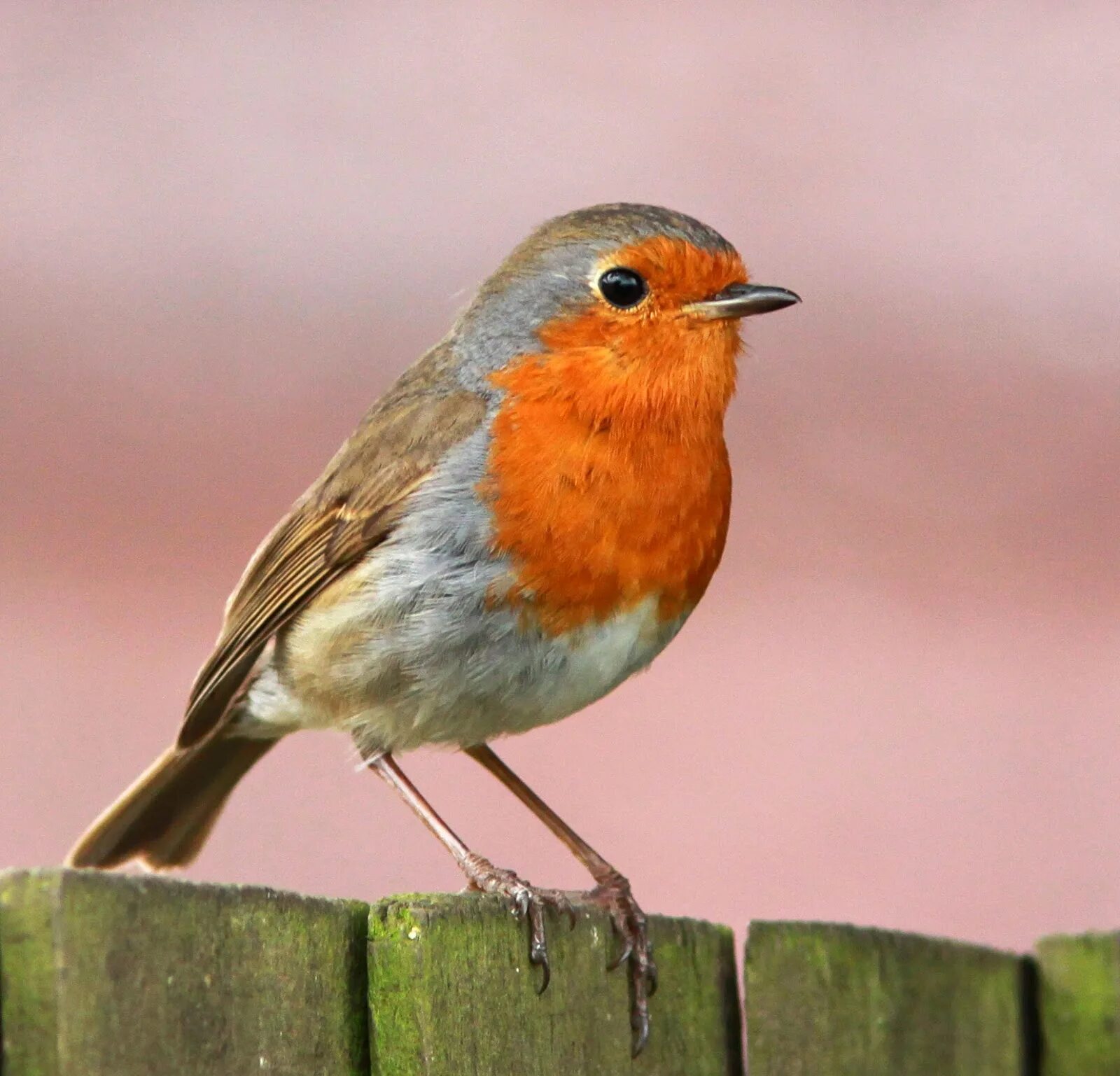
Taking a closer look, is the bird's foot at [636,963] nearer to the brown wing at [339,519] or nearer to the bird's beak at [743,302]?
the brown wing at [339,519]

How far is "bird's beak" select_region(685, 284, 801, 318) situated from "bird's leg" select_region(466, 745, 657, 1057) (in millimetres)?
951

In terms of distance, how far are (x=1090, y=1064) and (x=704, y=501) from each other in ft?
3.66

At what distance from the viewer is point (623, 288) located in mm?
3383

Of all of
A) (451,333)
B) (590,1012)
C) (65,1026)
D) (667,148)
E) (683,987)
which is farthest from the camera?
(667,148)

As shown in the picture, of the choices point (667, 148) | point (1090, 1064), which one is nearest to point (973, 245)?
point (667, 148)

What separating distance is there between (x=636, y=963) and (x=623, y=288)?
4.89 ft

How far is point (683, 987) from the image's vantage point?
2.30m

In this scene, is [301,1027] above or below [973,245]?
below

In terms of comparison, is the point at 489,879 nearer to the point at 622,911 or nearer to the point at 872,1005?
the point at 622,911

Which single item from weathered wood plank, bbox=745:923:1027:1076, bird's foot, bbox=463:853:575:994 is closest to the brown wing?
bird's foot, bbox=463:853:575:994

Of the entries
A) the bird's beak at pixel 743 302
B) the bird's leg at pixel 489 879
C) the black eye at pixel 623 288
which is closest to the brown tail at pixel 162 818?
the bird's leg at pixel 489 879

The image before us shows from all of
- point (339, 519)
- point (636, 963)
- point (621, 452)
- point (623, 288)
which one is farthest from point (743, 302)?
point (636, 963)

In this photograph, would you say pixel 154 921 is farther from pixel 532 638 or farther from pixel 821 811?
pixel 821 811

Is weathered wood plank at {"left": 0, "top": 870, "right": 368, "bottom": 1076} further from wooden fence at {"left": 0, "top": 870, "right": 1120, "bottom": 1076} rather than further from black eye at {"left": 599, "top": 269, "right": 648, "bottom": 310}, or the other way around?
black eye at {"left": 599, "top": 269, "right": 648, "bottom": 310}
